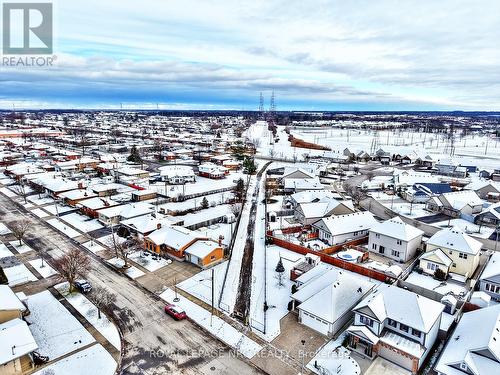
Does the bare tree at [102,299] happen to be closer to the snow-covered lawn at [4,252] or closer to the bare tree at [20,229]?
the snow-covered lawn at [4,252]

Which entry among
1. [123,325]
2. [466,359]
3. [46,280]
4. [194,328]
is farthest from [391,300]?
[46,280]

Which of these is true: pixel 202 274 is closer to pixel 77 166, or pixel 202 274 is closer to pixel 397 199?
pixel 397 199

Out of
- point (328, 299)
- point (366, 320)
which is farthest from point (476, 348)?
point (328, 299)

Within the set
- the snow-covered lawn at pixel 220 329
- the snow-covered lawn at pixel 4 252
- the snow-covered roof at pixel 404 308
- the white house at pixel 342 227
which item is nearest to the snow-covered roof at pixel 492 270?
the snow-covered roof at pixel 404 308

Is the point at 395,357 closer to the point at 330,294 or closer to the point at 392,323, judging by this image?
the point at 392,323


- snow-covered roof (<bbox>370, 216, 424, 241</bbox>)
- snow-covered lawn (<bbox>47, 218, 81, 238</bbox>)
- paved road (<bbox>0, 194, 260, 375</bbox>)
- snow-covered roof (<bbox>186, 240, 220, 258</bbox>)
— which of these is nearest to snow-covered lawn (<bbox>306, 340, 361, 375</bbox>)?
paved road (<bbox>0, 194, 260, 375</bbox>)

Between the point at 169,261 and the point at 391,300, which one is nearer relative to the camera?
the point at 391,300

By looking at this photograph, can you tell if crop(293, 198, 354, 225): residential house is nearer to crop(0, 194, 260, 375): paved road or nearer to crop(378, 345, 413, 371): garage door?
crop(378, 345, 413, 371): garage door
